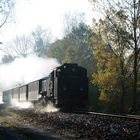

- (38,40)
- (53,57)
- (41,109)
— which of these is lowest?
(41,109)

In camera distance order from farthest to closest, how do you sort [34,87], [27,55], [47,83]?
[27,55] < [34,87] < [47,83]

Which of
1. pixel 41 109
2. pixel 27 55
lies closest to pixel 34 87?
pixel 41 109

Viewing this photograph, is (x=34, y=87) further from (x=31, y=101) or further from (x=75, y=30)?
(x=75, y=30)

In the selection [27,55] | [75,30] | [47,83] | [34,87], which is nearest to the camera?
[47,83]

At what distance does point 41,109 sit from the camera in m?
38.2

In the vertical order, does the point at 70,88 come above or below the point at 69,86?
below

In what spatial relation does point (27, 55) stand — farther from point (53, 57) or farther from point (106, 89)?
point (106, 89)

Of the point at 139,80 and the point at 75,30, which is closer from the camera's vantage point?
the point at 139,80

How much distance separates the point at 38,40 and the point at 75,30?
30.1m

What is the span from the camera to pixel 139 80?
40.1m

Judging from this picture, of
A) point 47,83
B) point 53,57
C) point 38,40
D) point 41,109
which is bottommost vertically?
point 41,109

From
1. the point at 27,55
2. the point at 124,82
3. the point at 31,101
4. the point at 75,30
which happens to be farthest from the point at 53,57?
the point at 124,82

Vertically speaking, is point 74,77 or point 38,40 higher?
point 38,40

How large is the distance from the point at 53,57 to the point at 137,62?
47.9 meters
